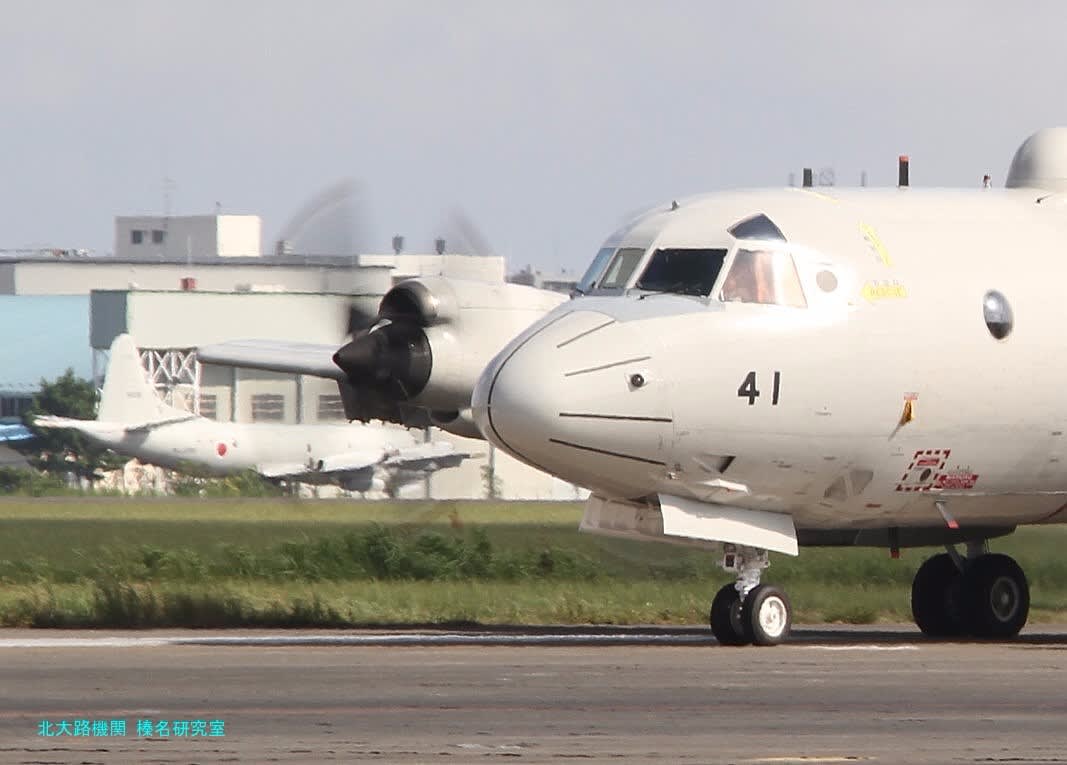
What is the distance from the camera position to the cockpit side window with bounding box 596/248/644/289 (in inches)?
786

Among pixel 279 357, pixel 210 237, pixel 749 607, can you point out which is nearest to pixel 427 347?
pixel 279 357

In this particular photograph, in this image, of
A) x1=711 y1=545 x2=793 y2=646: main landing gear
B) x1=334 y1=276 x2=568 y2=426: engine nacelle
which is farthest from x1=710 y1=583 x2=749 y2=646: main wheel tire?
x1=334 y1=276 x2=568 y2=426: engine nacelle

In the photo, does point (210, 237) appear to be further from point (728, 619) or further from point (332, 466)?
point (728, 619)

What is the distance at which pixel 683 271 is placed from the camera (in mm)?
19781

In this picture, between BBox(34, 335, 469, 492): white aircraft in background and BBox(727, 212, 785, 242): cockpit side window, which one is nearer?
BBox(727, 212, 785, 242): cockpit side window

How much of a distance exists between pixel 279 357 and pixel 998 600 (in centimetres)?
978

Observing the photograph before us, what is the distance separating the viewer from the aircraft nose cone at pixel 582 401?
61.1 ft

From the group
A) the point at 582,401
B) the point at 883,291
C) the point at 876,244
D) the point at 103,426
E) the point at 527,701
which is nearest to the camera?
the point at 527,701

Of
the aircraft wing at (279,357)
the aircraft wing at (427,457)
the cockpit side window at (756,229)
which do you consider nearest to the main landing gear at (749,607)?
the cockpit side window at (756,229)

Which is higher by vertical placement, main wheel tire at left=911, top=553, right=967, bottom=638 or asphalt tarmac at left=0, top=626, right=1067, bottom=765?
asphalt tarmac at left=0, top=626, right=1067, bottom=765

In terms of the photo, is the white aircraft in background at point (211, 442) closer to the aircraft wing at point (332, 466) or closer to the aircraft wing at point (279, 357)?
the aircraft wing at point (332, 466)

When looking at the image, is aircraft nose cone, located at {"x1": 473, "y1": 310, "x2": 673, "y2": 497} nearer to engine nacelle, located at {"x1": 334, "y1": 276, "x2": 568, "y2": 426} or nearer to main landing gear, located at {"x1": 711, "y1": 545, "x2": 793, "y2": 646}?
main landing gear, located at {"x1": 711, "y1": 545, "x2": 793, "y2": 646}

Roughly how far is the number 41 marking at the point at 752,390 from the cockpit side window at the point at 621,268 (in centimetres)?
150

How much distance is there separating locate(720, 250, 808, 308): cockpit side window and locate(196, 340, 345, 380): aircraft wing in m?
6.23
